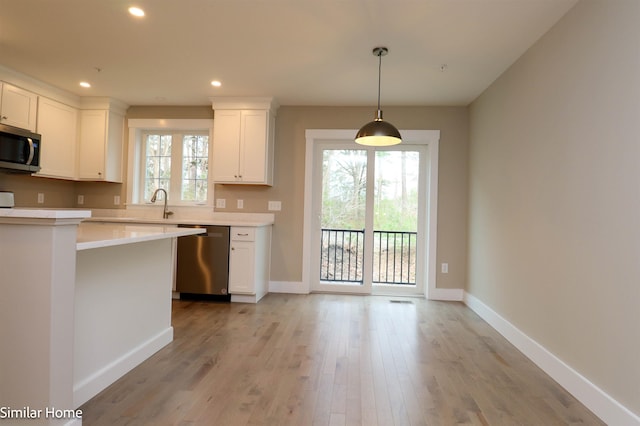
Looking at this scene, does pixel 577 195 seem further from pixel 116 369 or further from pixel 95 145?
pixel 95 145

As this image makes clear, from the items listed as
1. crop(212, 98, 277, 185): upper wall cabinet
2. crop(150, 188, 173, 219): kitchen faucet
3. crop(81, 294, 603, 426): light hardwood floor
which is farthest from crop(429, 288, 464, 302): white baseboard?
crop(150, 188, 173, 219): kitchen faucet

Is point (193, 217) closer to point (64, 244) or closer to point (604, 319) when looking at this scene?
point (64, 244)

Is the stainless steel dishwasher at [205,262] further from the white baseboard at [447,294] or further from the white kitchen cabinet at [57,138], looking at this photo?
the white baseboard at [447,294]

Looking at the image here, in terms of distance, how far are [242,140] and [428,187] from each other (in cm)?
233

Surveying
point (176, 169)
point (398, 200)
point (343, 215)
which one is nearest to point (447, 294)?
point (398, 200)

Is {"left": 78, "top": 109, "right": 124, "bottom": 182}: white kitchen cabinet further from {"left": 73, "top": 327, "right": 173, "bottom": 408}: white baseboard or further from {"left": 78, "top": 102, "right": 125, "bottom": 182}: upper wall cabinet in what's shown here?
{"left": 73, "top": 327, "right": 173, "bottom": 408}: white baseboard

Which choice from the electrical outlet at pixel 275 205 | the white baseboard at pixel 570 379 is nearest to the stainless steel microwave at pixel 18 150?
the electrical outlet at pixel 275 205

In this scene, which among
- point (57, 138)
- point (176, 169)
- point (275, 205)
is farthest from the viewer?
point (176, 169)

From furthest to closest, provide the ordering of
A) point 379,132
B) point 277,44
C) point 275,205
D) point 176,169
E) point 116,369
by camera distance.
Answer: point 176,169, point 275,205, point 277,44, point 379,132, point 116,369

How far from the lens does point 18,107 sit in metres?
3.46

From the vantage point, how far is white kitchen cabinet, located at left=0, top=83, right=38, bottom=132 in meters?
3.34

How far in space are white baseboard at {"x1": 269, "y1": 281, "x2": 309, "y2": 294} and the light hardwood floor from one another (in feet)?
3.36

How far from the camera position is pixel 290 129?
4.26 m

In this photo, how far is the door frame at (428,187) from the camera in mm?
4070
